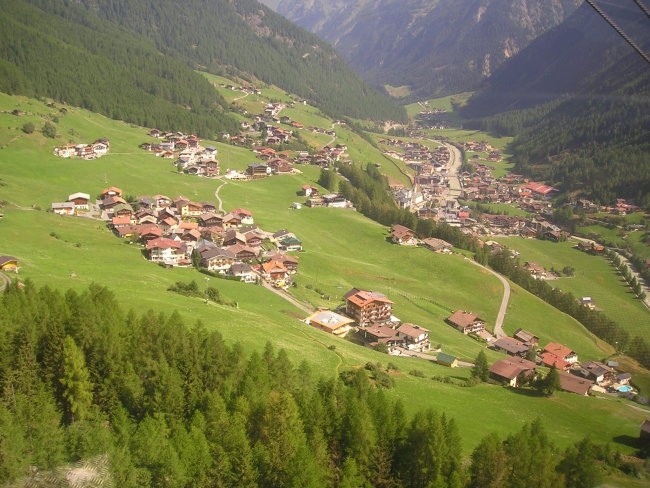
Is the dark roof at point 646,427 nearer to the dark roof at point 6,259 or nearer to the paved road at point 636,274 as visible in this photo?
the dark roof at point 6,259

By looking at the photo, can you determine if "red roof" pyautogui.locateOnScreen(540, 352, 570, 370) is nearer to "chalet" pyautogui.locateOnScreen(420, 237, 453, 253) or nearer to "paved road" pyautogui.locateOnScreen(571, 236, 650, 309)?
"chalet" pyautogui.locateOnScreen(420, 237, 453, 253)

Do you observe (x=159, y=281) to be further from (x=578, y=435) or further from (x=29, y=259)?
(x=578, y=435)

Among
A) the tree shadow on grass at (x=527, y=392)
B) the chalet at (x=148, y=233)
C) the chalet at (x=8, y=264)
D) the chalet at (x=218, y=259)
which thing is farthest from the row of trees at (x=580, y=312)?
the chalet at (x=8, y=264)

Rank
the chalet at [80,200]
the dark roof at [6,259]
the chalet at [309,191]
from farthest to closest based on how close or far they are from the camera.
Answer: the chalet at [309,191] < the chalet at [80,200] < the dark roof at [6,259]

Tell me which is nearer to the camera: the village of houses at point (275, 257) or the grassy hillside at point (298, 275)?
the grassy hillside at point (298, 275)

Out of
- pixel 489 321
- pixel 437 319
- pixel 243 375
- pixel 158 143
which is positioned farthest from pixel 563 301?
pixel 158 143

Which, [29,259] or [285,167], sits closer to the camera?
[29,259]
